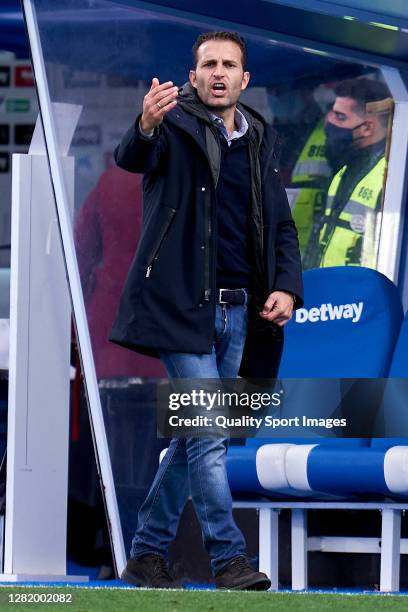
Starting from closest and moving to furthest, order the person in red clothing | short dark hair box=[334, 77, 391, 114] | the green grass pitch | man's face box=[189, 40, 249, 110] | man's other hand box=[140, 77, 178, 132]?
the green grass pitch < man's other hand box=[140, 77, 178, 132] < man's face box=[189, 40, 249, 110] < the person in red clothing < short dark hair box=[334, 77, 391, 114]

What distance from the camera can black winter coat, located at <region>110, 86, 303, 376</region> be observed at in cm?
453

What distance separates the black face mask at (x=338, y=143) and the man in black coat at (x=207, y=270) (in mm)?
1925

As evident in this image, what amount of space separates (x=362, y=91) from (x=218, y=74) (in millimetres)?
2076

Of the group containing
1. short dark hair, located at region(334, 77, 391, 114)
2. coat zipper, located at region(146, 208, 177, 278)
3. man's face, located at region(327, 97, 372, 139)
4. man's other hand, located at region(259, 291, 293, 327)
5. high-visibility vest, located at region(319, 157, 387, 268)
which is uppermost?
short dark hair, located at region(334, 77, 391, 114)

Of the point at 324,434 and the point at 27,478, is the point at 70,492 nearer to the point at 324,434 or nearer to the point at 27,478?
the point at 27,478

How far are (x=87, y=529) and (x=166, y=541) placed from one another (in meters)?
1.52

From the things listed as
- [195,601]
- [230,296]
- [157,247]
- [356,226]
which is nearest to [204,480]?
[195,601]

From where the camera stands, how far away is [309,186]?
21.9ft

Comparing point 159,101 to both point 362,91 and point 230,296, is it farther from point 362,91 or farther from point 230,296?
point 362,91

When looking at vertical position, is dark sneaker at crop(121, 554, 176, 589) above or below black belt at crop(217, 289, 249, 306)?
below

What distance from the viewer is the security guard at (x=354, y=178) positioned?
6609 millimetres

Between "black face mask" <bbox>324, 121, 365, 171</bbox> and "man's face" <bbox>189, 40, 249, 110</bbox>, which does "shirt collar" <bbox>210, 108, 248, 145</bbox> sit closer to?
"man's face" <bbox>189, 40, 249, 110</bbox>

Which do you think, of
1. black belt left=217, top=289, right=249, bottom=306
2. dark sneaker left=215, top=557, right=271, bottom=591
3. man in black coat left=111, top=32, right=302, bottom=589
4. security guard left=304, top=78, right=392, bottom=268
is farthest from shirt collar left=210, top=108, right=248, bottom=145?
security guard left=304, top=78, right=392, bottom=268

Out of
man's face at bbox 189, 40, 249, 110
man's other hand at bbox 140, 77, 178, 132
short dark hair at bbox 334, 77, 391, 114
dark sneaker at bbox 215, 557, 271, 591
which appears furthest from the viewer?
short dark hair at bbox 334, 77, 391, 114
